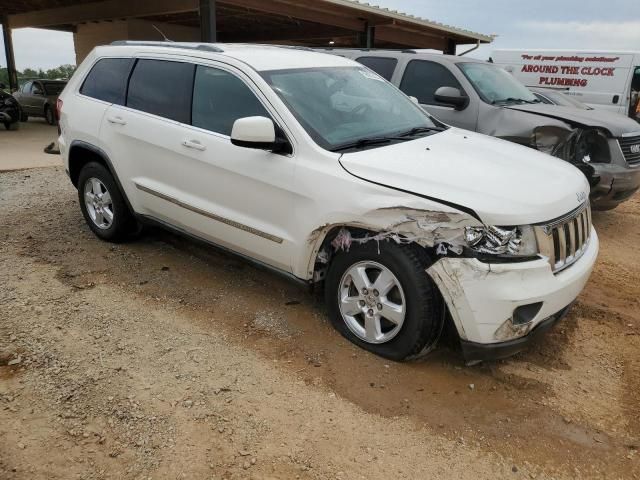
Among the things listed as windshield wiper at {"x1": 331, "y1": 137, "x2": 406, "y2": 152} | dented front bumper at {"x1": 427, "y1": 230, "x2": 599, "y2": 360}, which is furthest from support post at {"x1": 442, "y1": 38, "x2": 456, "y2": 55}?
dented front bumper at {"x1": 427, "y1": 230, "x2": 599, "y2": 360}

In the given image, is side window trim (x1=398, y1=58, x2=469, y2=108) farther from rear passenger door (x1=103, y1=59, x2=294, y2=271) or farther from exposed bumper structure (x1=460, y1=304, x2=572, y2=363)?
exposed bumper structure (x1=460, y1=304, x2=572, y2=363)

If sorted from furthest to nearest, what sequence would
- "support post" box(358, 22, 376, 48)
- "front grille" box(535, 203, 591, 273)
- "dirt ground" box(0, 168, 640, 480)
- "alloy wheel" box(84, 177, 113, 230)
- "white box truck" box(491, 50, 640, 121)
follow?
"support post" box(358, 22, 376, 48), "white box truck" box(491, 50, 640, 121), "alloy wheel" box(84, 177, 113, 230), "front grille" box(535, 203, 591, 273), "dirt ground" box(0, 168, 640, 480)

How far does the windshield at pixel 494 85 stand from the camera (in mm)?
6863

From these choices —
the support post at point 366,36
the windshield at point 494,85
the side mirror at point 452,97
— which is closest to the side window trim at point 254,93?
the side mirror at point 452,97

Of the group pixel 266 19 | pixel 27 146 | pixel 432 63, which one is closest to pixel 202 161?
pixel 432 63

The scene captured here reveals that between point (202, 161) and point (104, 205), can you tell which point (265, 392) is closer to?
point (202, 161)

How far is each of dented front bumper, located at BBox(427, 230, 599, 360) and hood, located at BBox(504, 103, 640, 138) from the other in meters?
3.86

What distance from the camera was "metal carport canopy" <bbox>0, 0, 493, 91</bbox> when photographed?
1277 cm

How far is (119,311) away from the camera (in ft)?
12.9

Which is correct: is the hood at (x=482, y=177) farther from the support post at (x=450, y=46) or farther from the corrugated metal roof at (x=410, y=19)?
the support post at (x=450, y=46)

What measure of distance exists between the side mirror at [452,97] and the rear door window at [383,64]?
35.6 inches

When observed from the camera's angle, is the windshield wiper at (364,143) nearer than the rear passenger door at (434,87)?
Yes

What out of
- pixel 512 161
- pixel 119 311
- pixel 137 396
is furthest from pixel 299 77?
pixel 137 396

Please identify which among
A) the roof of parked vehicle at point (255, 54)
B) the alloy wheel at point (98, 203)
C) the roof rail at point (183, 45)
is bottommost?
the alloy wheel at point (98, 203)
